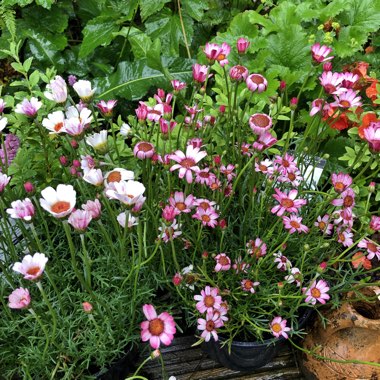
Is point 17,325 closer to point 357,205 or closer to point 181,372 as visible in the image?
point 181,372

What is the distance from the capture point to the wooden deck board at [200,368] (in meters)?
1.01

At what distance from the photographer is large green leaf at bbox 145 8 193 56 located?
4.83 ft

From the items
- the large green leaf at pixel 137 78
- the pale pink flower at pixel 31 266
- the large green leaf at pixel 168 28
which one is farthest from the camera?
the large green leaf at pixel 168 28

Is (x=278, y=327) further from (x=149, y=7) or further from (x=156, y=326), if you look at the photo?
(x=149, y=7)

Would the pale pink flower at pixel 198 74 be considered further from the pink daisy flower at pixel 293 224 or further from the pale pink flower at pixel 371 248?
the pale pink flower at pixel 371 248

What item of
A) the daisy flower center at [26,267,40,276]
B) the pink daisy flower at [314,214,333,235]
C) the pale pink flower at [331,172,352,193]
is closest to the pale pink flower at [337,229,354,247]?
the pink daisy flower at [314,214,333,235]

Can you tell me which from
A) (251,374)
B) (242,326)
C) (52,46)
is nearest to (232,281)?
(242,326)

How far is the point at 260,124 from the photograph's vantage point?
728mm

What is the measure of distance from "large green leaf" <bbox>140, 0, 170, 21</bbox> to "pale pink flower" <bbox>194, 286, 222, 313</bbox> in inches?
35.4

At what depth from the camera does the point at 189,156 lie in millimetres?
761

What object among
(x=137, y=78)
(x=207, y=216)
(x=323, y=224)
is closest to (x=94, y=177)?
(x=207, y=216)

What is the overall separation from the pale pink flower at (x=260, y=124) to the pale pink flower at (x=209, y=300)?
283 mm

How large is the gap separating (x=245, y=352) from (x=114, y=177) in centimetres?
47

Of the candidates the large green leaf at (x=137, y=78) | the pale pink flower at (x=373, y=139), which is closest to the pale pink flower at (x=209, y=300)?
the pale pink flower at (x=373, y=139)
